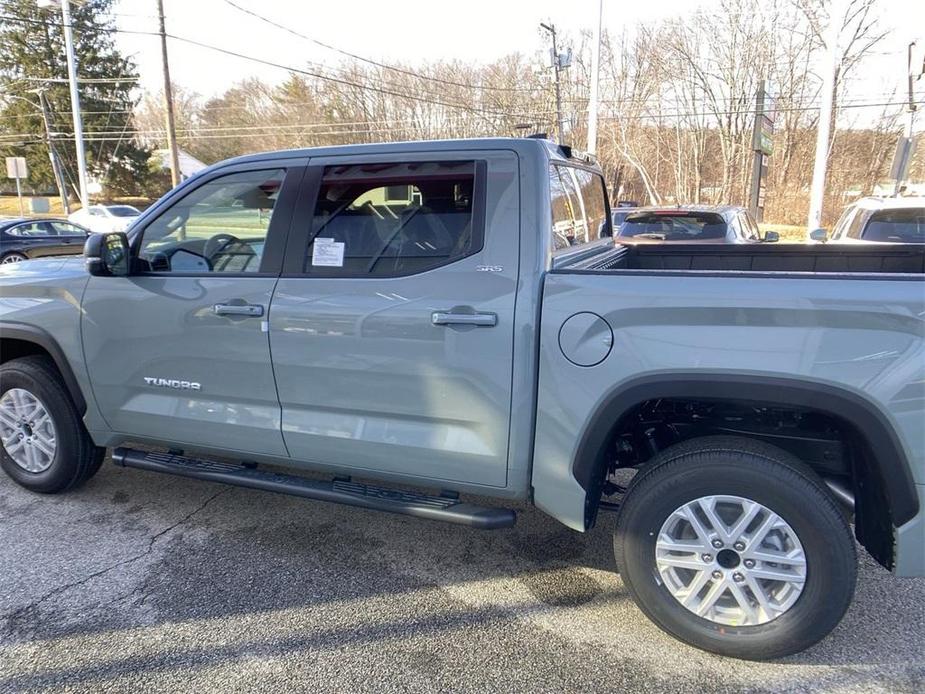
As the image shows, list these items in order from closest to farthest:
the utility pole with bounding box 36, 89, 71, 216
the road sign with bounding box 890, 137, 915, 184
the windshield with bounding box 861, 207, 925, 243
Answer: the windshield with bounding box 861, 207, 925, 243 → the road sign with bounding box 890, 137, 915, 184 → the utility pole with bounding box 36, 89, 71, 216

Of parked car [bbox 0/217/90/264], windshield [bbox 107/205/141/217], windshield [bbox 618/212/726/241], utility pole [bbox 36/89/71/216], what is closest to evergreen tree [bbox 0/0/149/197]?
utility pole [bbox 36/89/71/216]

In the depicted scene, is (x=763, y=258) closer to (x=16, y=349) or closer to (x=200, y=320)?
(x=200, y=320)

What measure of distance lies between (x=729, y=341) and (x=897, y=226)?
21.9ft

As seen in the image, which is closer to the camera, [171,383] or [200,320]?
[200,320]

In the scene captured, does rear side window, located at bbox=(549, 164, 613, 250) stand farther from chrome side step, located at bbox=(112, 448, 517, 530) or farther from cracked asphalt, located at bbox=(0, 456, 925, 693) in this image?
cracked asphalt, located at bbox=(0, 456, 925, 693)

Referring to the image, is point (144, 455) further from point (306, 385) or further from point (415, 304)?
point (415, 304)

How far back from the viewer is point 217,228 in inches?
135

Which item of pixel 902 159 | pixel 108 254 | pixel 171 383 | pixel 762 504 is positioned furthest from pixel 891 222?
pixel 108 254

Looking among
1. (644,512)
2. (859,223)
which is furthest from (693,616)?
(859,223)

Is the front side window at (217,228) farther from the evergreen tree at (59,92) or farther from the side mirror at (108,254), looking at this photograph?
the evergreen tree at (59,92)

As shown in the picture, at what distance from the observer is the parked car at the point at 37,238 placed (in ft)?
52.0

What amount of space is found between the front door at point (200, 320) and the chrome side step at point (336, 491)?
0.42ft

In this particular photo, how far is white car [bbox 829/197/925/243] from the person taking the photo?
729 cm

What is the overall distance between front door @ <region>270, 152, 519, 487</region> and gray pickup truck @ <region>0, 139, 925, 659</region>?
0.01 m
